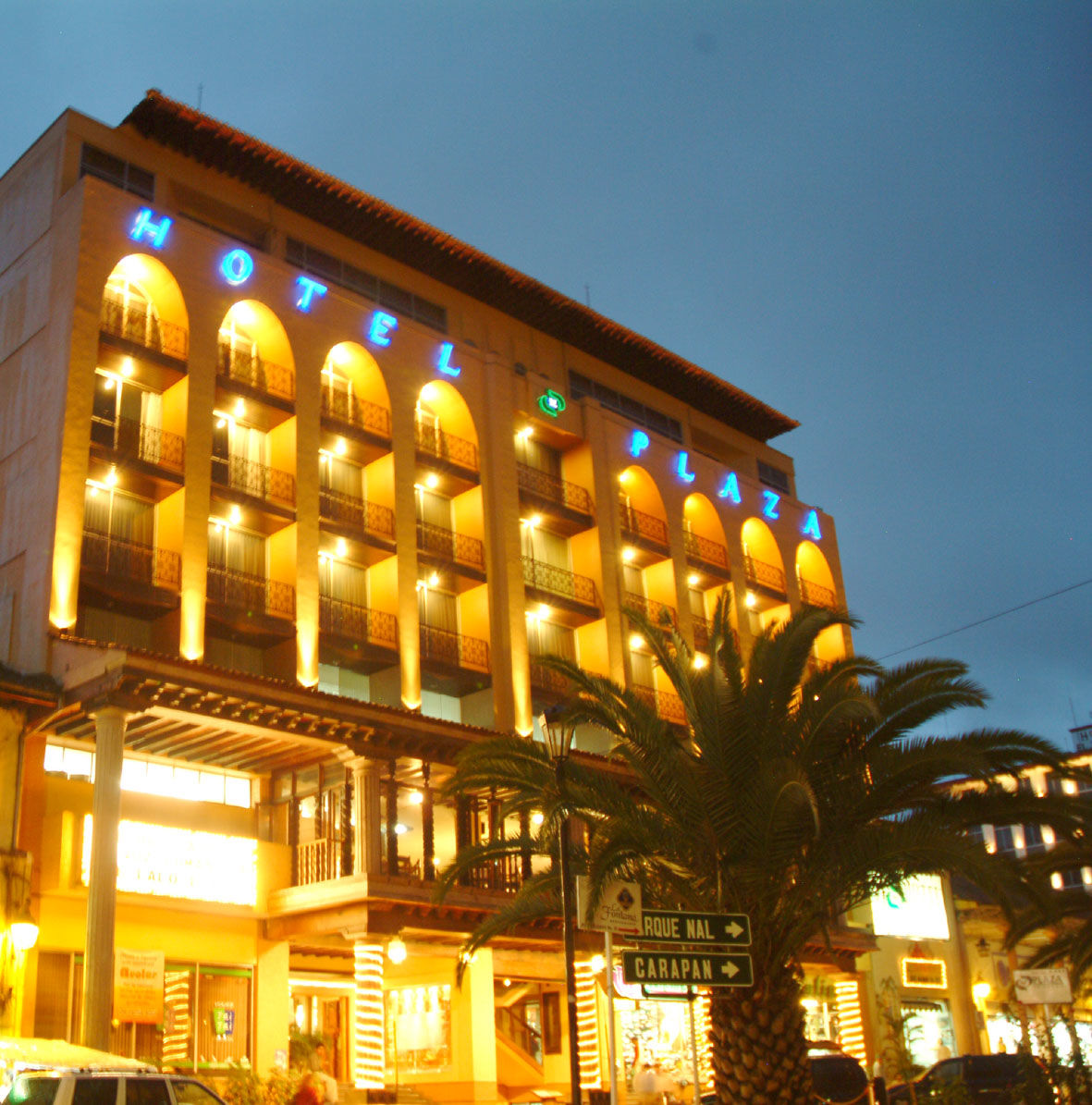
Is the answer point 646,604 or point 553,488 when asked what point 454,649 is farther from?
point 646,604

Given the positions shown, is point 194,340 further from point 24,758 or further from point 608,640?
point 608,640

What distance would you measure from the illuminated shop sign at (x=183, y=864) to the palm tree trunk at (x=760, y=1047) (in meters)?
12.5

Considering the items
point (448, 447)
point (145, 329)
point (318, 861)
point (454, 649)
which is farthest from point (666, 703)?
point (145, 329)

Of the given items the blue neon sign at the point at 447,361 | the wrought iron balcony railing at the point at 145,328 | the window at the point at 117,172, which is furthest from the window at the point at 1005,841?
the window at the point at 117,172

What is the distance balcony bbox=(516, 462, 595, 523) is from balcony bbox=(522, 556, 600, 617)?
1653mm

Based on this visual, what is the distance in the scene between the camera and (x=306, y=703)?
2667 centimetres

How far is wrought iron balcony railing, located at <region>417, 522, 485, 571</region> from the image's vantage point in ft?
117

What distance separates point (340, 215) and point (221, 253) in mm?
6685

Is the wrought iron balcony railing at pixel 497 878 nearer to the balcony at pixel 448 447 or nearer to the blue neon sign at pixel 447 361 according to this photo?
the balcony at pixel 448 447

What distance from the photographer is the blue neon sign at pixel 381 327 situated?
35.6 meters

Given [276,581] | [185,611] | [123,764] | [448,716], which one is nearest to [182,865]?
[123,764]

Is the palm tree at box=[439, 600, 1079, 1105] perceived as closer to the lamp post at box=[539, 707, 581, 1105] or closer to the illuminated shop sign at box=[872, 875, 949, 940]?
the lamp post at box=[539, 707, 581, 1105]

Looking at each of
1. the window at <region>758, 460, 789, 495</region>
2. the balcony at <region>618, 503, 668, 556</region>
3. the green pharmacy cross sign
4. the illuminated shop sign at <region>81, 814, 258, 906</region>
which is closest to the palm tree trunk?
the illuminated shop sign at <region>81, 814, 258, 906</region>

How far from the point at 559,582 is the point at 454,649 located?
554 centimetres
